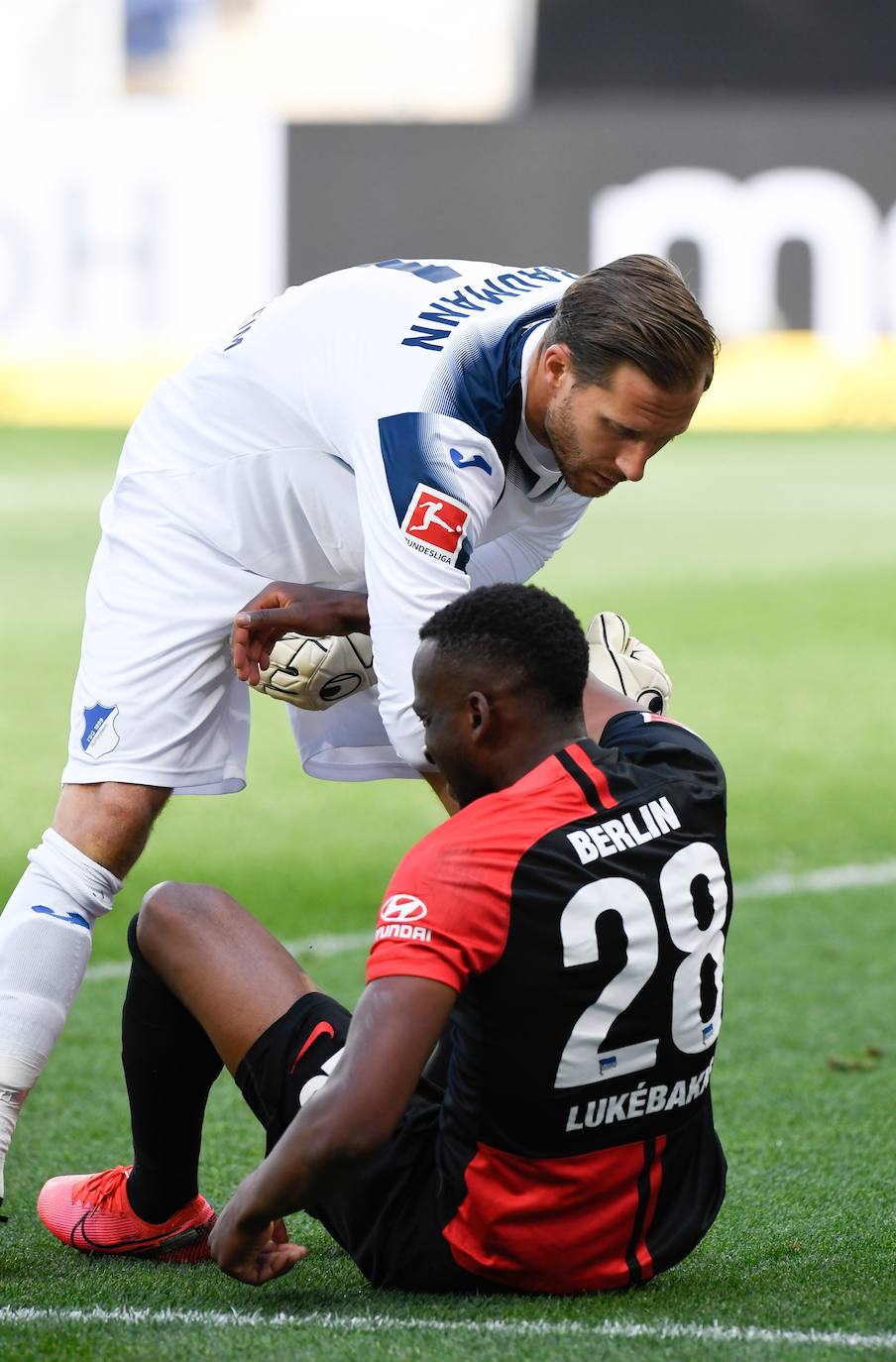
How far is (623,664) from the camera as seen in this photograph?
11.5 feet

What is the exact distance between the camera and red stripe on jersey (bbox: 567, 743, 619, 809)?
2.58m

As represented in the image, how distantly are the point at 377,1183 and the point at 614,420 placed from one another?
130 cm

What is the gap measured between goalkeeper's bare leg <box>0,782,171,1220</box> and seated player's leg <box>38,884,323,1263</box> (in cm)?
22

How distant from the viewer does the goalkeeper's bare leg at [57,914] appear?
10.6 feet

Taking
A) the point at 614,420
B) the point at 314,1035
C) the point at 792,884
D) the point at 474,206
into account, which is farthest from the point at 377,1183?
the point at 474,206

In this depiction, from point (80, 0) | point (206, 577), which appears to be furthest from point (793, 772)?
point (80, 0)

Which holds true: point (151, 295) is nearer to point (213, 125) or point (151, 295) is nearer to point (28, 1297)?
point (213, 125)

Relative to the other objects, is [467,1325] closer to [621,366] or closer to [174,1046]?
[174,1046]

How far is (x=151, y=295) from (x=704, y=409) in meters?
6.32

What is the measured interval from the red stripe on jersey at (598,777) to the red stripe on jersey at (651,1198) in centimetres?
51

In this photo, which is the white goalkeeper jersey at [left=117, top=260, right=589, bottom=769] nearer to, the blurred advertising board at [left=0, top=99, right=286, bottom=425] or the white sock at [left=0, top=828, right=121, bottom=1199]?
the white sock at [left=0, top=828, right=121, bottom=1199]

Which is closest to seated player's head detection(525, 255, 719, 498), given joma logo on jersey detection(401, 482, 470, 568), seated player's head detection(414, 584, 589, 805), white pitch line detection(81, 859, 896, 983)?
joma logo on jersey detection(401, 482, 470, 568)

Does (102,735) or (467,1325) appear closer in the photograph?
(467,1325)

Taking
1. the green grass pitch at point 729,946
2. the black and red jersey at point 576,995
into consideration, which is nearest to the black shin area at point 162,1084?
the green grass pitch at point 729,946
